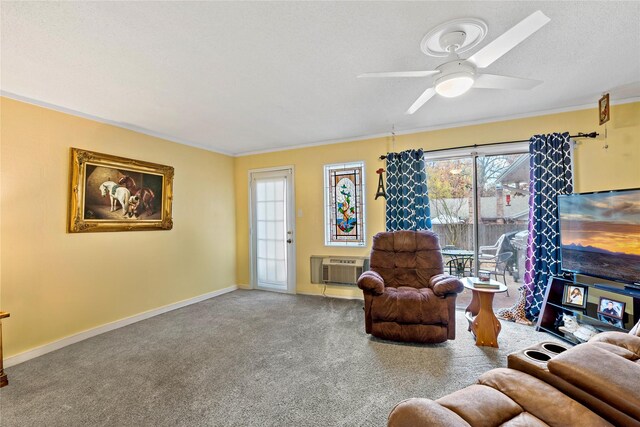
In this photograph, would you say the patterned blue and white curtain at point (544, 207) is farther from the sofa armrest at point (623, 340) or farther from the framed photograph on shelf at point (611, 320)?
A: the sofa armrest at point (623, 340)

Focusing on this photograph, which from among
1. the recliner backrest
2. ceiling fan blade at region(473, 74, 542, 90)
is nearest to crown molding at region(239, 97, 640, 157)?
the recliner backrest

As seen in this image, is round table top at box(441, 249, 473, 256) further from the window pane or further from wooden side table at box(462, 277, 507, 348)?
wooden side table at box(462, 277, 507, 348)

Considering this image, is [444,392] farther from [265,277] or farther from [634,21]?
[265,277]

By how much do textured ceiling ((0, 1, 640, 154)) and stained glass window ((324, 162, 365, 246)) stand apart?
109 centimetres

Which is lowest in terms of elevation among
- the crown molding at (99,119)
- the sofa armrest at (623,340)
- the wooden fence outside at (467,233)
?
the sofa armrest at (623,340)

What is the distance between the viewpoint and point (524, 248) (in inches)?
138

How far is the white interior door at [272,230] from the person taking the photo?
4.76 meters

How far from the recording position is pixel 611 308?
2508mm

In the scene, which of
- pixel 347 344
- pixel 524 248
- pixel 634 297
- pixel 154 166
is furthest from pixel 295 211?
pixel 634 297

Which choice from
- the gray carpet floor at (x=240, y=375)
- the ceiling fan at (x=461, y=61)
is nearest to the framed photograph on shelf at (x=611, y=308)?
the gray carpet floor at (x=240, y=375)

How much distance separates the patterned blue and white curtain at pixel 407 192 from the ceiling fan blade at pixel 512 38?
6.57 ft

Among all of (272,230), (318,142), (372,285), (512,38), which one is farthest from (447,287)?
(272,230)

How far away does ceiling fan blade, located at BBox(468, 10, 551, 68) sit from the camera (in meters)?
1.32

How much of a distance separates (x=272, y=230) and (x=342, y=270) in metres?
1.50
